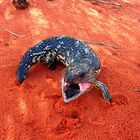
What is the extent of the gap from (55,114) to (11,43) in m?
1.94

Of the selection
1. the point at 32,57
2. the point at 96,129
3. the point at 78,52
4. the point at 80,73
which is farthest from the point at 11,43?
the point at 96,129

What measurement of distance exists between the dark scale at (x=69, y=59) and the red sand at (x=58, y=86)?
0.13 metres

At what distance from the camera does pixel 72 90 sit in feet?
13.7

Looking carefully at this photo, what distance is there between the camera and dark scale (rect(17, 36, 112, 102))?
13.8 ft

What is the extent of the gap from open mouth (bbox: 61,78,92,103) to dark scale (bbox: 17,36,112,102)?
0.01 metres

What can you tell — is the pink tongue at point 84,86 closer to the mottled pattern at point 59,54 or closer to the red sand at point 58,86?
the red sand at point 58,86

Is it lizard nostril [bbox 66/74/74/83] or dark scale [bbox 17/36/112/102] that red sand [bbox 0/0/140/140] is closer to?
dark scale [bbox 17/36/112/102]

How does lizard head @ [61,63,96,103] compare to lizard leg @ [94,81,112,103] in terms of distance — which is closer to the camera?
lizard head @ [61,63,96,103]

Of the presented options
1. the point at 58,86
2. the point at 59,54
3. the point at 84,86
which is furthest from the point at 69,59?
the point at 84,86

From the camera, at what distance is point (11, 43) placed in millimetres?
5602

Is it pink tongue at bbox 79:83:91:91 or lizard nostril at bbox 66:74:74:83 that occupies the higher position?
lizard nostril at bbox 66:74:74:83

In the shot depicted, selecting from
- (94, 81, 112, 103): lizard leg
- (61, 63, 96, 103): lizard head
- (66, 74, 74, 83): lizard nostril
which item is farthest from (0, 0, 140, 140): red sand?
(66, 74, 74, 83): lizard nostril

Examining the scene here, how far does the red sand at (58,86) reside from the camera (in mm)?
3951

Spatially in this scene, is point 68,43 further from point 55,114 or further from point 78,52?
point 55,114
